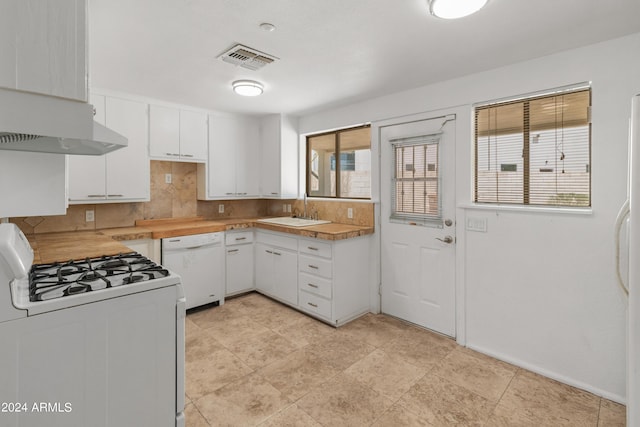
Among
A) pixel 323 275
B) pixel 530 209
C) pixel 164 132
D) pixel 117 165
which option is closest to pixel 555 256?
pixel 530 209

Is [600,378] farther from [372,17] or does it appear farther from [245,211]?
[245,211]

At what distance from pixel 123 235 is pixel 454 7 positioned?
3.15 meters

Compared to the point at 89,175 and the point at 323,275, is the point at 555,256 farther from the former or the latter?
the point at 89,175

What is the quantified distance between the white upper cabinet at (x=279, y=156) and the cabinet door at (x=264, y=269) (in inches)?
28.7

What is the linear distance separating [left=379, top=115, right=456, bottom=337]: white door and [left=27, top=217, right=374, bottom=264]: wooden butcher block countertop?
1.32ft

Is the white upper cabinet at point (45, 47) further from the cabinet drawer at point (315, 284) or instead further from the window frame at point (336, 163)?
the window frame at point (336, 163)

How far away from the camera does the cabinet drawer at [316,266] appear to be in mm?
3105

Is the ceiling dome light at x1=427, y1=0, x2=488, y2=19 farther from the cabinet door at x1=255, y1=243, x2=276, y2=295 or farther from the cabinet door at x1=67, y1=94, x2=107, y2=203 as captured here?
the cabinet door at x1=67, y1=94, x2=107, y2=203

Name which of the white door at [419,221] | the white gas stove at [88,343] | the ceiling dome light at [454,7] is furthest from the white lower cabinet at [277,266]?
the ceiling dome light at [454,7]

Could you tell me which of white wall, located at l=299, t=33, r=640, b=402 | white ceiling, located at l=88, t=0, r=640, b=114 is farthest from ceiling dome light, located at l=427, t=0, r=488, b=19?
white wall, located at l=299, t=33, r=640, b=402

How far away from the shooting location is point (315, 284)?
3221 millimetres

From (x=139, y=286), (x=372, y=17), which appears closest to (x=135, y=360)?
(x=139, y=286)

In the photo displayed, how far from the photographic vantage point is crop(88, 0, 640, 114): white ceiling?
1.68 m

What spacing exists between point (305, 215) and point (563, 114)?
9.27 ft
